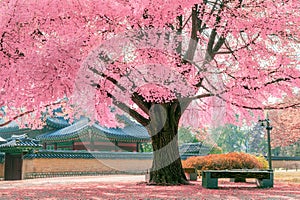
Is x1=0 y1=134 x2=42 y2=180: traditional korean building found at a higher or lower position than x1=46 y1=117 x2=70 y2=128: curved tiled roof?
lower

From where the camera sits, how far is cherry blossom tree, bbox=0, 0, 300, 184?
11.7 metres

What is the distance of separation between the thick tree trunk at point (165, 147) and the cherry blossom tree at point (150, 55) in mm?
37

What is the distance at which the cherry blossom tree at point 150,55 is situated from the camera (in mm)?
11727

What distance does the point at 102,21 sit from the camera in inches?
494

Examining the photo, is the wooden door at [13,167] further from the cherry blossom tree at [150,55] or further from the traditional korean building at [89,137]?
the cherry blossom tree at [150,55]

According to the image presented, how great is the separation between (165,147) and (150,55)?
3.70 metres

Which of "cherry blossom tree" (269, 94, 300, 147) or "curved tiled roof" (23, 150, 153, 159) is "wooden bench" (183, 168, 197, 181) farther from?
"cherry blossom tree" (269, 94, 300, 147)

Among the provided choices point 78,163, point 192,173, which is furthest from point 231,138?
point 192,173

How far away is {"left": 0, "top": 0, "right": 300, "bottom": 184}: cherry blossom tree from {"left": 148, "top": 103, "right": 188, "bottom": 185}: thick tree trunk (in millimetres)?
37

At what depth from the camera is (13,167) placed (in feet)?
81.1

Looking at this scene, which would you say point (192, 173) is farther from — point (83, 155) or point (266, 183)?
point (83, 155)

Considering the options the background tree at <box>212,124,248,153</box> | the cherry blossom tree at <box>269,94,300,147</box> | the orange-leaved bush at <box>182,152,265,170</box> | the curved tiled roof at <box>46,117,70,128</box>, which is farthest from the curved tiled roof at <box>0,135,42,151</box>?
the background tree at <box>212,124,248,153</box>

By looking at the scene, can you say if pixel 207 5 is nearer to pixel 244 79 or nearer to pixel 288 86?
pixel 244 79

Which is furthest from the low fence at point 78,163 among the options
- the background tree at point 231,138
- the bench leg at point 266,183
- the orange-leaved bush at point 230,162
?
the background tree at point 231,138
